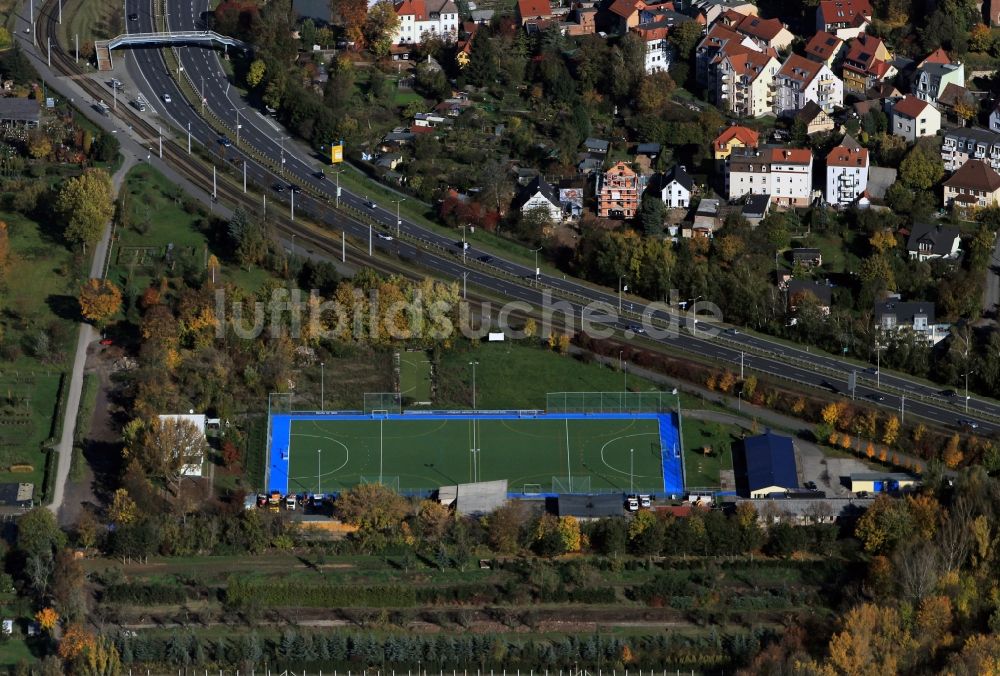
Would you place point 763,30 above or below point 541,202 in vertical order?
above

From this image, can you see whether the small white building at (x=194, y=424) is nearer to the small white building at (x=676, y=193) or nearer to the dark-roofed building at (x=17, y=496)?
the dark-roofed building at (x=17, y=496)

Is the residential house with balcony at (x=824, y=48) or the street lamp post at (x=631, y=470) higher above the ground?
the residential house with balcony at (x=824, y=48)

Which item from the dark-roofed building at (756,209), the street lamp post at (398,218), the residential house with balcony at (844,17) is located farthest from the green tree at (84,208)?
the residential house with balcony at (844,17)

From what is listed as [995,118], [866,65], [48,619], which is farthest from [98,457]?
[995,118]

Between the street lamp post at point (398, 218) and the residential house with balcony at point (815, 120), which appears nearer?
the street lamp post at point (398, 218)

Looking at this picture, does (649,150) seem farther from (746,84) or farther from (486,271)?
(486,271)

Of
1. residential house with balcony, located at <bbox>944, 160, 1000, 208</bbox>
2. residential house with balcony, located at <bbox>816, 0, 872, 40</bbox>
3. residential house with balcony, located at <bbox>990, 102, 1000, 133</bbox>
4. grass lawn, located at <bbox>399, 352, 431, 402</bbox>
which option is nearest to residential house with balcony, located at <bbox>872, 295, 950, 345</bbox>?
residential house with balcony, located at <bbox>944, 160, 1000, 208</bbox>
